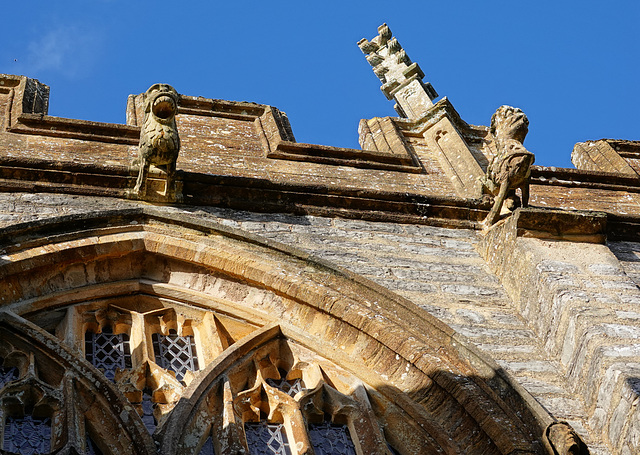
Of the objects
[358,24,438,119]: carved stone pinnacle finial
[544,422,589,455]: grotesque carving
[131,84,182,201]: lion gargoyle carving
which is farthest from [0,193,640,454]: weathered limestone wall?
[358,24,438,119]: carved stone pinnacle finial

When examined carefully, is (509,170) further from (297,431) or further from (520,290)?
(297,431)

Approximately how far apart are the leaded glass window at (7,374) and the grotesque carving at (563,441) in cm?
266

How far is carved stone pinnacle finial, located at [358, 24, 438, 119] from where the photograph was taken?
10398 mm

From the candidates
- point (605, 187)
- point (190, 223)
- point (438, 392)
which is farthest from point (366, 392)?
point (605, 187)

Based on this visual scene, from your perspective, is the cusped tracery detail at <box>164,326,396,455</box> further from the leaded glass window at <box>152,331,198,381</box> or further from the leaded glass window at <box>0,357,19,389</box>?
the leaded glass window at <box>0,357,19,389</box>

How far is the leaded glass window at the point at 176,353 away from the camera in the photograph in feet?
17.0

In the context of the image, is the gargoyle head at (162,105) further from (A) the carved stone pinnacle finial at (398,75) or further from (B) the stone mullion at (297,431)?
(A) the carved stone pinnacle finial at (398,75)

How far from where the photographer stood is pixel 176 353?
5.30 meters

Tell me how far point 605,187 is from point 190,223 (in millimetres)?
4601

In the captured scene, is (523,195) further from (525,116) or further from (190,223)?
(190,223)

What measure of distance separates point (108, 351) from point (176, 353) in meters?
0.37

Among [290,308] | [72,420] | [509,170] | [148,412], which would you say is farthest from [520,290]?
[72,420]

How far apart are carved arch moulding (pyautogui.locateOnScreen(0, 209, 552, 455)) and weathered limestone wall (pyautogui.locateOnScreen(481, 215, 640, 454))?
386 millimetres

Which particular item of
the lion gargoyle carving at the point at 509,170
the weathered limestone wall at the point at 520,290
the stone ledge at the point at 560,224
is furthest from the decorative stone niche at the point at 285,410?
the lion gargoyle carving at the point at 509,170
